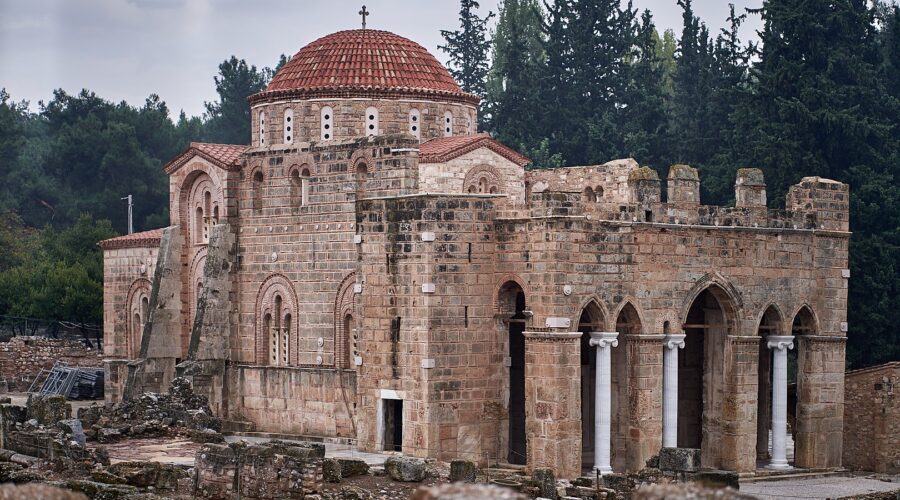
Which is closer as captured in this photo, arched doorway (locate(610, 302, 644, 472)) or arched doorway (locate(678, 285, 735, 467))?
arched doorway (locate(610, 302, 644, 472))

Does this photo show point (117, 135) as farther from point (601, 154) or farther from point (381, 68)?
point (381, 68)

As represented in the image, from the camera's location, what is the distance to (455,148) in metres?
35.0

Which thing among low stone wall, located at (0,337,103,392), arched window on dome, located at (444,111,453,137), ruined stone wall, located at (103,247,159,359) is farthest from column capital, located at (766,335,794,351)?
low stone wall, located at (0,337,103,392)

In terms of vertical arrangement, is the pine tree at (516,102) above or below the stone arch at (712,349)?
above

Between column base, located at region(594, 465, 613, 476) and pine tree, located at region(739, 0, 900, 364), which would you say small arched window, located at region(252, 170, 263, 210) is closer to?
column base, located at region(594, 465, 613, 476)

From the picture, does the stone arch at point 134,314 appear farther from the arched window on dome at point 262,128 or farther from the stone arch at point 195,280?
the arched window on dome at point 262,128

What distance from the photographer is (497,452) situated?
99.6 ft

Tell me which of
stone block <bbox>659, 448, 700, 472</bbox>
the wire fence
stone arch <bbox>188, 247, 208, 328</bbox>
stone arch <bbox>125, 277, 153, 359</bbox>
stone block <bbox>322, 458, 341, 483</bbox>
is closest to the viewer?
stone block <bbox>322, 458, 341, 483</bbox>

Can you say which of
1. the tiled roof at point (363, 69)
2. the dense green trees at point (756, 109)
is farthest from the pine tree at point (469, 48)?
the tiled roof at point (363, 69)

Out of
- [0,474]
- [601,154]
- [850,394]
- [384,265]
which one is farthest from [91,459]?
[601,154]

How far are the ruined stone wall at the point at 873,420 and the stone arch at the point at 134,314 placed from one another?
56.2 ft

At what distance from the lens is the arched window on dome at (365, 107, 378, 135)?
36.3 m

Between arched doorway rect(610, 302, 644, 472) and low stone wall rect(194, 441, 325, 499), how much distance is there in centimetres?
672

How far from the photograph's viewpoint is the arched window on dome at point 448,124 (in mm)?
37062
